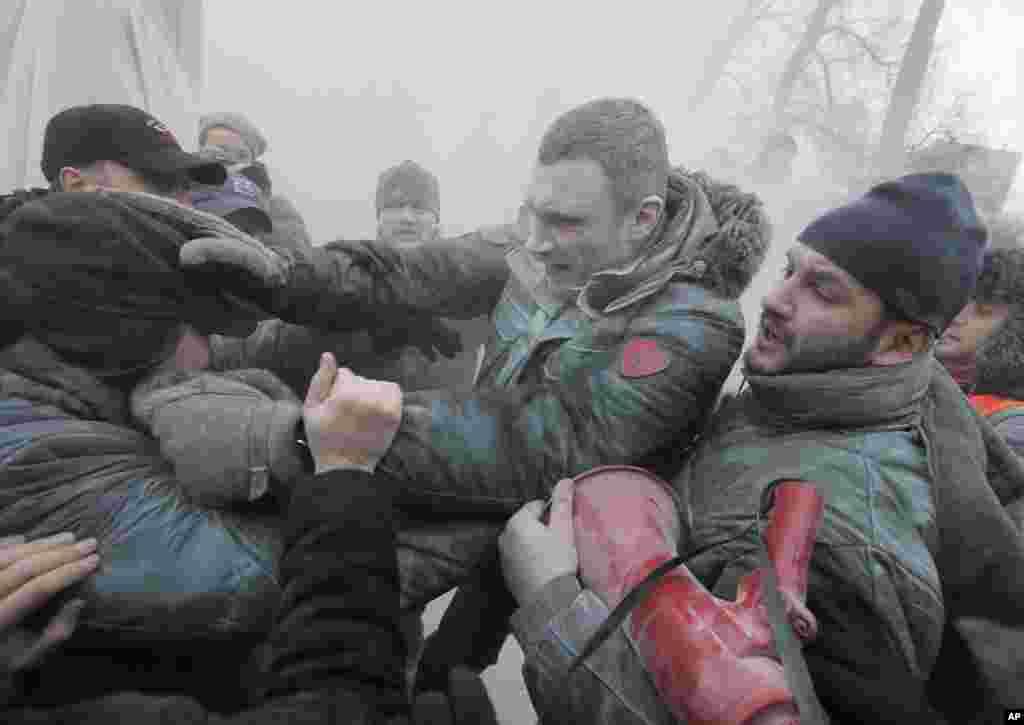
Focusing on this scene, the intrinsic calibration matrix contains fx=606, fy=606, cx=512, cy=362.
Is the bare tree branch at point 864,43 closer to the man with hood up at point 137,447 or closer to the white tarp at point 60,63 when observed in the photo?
the white tarp at point 60,63

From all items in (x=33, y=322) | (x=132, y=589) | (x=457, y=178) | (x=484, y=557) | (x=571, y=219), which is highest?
(x=571, y=219)

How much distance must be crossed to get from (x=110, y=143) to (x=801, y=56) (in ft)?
41.6

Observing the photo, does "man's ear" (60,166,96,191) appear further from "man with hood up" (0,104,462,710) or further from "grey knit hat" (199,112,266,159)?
"grey knit hat" (199,112,266,159)

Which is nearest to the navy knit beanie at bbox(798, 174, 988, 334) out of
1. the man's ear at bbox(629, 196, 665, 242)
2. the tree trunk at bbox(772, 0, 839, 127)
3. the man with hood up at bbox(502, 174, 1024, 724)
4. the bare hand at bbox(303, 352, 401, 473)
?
the man with hood up at bbox(502, 174, 1024, 724)

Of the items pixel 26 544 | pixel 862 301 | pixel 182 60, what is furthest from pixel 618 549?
pixel 182 60

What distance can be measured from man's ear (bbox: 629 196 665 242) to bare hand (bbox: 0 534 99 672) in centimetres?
115

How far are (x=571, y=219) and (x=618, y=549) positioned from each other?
2.25 ft

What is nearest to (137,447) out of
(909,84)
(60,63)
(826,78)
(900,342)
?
(900,342)

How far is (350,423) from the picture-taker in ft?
3.29

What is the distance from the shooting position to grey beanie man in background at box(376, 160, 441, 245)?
3391 millimetres

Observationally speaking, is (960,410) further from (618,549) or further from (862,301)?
(618,549)

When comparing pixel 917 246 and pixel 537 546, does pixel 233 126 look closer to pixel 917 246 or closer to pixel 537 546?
pixel 537 546

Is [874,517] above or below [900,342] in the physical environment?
below

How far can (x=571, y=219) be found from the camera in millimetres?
1296
